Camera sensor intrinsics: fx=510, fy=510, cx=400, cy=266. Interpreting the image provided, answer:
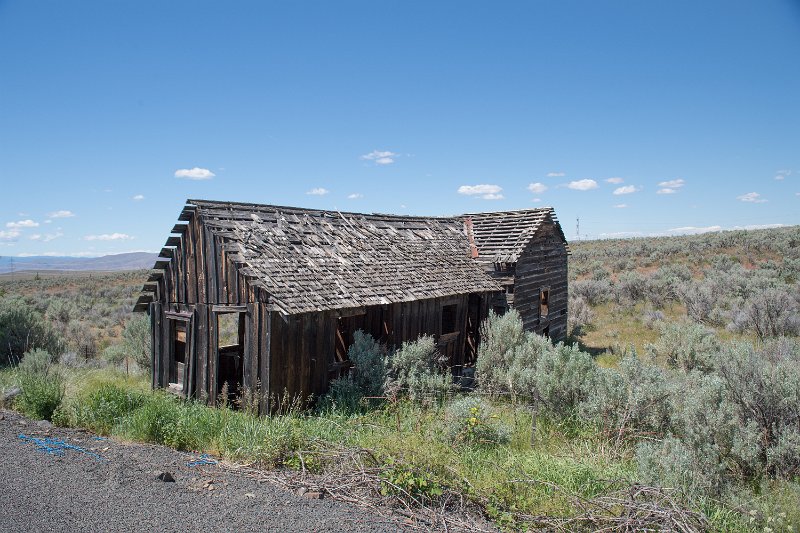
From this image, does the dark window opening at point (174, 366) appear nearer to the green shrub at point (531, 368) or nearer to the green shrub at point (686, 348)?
Result: the green shrub at point (531, 368)

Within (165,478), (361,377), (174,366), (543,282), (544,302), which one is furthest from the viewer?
(544,302)

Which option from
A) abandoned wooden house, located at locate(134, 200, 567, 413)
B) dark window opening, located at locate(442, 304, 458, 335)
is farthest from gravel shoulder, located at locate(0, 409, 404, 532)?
dark window opening, located at locate(442, 304, 458, 335)

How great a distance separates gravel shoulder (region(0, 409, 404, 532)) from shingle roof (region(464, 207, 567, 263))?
1018 cm

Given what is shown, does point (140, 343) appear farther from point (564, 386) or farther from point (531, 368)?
point (564, 386)

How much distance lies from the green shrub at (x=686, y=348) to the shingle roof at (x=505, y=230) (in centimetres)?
421

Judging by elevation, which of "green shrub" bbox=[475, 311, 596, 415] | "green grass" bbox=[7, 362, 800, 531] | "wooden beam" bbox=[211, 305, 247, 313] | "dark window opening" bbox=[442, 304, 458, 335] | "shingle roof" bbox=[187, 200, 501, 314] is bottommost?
"green grass" bbox=[7, 362, 800, 531]

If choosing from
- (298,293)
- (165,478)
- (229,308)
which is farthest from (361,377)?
(165,478)

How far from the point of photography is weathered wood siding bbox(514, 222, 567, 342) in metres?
14.6

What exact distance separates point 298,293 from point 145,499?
424 centimetres

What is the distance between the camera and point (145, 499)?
4.83 metres

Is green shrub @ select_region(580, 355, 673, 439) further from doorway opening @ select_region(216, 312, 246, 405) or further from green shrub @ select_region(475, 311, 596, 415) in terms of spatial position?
doorway opening @ select_region(216, 312, 246, 405)

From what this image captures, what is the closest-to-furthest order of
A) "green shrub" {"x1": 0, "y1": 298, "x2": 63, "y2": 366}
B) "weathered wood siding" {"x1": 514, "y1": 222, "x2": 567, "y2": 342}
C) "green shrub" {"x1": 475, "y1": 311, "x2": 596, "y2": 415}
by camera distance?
1. "green shrub" {"x1": 475, "y1": 311, "x2": 596, "y2": 415}
2. "green shrub" {"x1": 0, "y1": 298, "x2": 63, "y2": 366}
3. "weathered wood siding" {"x1": 514, "y1": 222, "x2": 567, "y2": 342}

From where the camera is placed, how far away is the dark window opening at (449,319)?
12680 mm

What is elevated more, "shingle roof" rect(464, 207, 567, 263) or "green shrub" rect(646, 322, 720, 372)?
"shingle roof" rect(464, 207, 567, 263)
